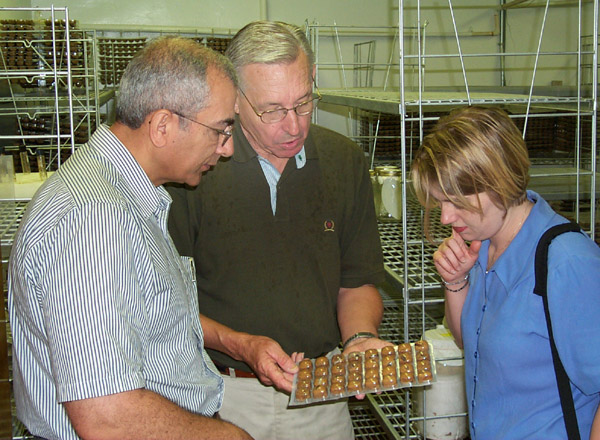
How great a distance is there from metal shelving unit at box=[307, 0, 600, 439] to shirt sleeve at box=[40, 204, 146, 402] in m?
0.89

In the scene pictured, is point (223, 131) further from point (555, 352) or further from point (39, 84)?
point (39, 84)

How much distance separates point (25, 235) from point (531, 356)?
3.41 ft

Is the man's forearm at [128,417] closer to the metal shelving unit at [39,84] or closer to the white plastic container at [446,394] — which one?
the white plastic container at [446,394]

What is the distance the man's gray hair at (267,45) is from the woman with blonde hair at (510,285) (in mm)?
491

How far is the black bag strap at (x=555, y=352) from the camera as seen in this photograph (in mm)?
1282

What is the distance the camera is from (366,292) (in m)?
1.96

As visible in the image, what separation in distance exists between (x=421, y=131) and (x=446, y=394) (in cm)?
107

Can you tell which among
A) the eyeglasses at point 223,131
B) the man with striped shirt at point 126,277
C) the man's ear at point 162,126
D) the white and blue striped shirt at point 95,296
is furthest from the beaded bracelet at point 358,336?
the man's ear at point 162,126

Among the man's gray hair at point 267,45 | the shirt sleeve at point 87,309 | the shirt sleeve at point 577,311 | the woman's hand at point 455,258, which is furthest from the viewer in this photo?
the man's gray hair at point 267,45

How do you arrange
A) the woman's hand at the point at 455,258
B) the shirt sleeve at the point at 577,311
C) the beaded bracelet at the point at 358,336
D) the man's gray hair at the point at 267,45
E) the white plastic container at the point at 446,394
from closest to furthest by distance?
the shirt sleeve at the point at 577,311, the woman's hand at the point at 455,258, the man's gray hair at the point at 267,45, the beaded bracelet at the point at 358,336, the white plastic container at the point at 446,394

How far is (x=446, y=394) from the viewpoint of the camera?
238 centimetres

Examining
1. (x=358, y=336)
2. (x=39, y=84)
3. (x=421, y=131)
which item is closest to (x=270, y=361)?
(x=358, y=336)

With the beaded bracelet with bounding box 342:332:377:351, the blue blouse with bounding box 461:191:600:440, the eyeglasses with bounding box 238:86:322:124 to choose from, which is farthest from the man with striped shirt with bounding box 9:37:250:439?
the blue blouse with bounding box 461:191:600:440

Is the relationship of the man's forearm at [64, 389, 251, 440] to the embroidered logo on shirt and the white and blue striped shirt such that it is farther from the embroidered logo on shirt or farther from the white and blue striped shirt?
the embroidered logo on shirt
